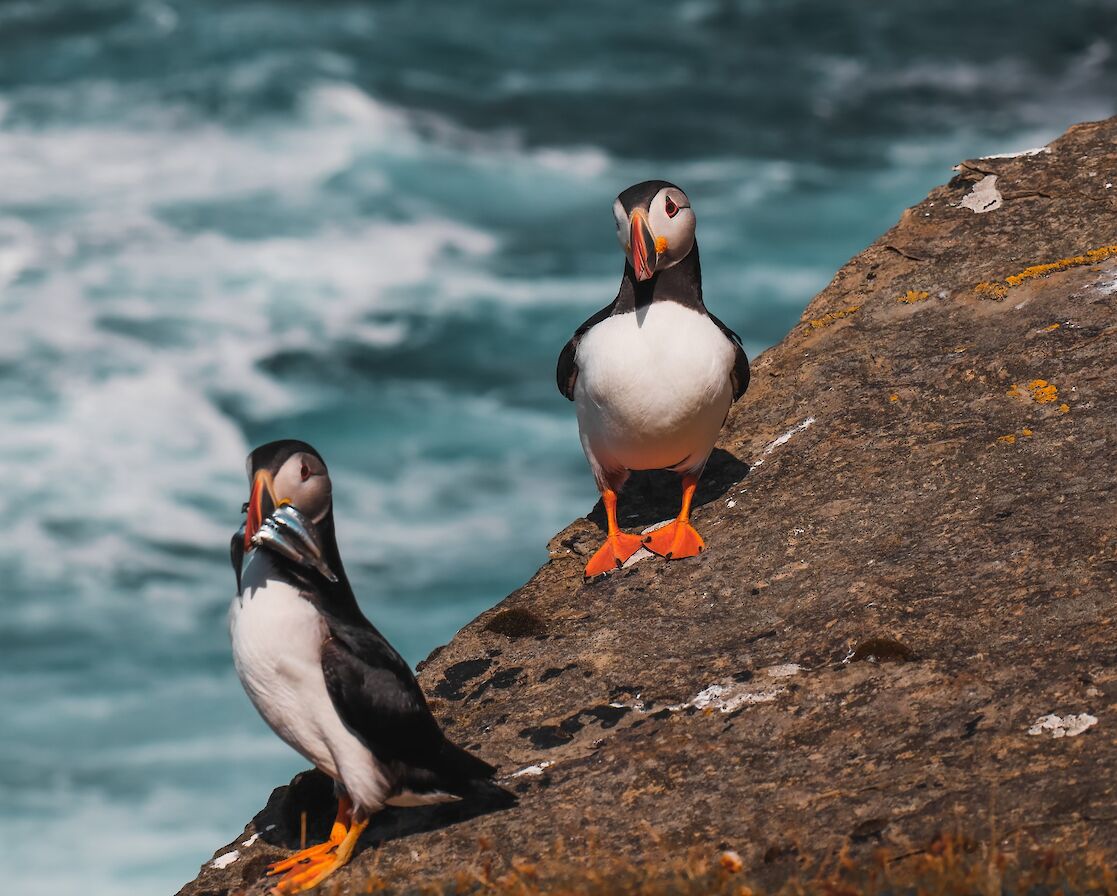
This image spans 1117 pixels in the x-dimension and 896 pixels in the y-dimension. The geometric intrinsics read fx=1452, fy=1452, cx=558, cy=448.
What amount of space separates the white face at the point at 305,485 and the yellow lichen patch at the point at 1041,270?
6.19 m

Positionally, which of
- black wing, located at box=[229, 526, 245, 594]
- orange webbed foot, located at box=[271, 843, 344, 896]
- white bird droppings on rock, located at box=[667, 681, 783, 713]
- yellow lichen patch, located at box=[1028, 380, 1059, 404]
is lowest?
orange webbed foot, located at box=[271, 843, 344, 896]

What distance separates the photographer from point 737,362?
10.1 metres

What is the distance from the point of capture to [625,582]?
31.0 feet

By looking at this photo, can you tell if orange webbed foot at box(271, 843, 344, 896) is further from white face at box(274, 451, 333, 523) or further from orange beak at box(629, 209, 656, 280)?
orange beak at box(629, 209, 656, 280)

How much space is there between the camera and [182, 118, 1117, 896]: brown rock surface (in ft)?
22.1

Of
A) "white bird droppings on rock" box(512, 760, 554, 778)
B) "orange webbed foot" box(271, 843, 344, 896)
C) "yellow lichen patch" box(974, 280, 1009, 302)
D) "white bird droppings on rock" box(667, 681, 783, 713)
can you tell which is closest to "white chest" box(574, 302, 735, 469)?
"white bird droppings on rock" box(667, 681, 783, 713)

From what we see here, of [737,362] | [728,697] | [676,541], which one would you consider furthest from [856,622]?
[737,362]

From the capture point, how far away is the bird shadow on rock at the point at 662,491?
34.3 ft

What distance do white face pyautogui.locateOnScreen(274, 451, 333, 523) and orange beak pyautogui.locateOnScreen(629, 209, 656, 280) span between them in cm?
311

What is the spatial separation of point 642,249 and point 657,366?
0.78 m

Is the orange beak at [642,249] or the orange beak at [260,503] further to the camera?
the orange beak at [642,249]

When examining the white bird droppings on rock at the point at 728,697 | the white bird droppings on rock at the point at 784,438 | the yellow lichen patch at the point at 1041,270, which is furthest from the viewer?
the yellow lichen patch at the point at 1041,270

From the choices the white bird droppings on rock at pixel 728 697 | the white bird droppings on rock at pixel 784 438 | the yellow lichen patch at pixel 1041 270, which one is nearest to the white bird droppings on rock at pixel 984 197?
the yellow lichen patch at pixel 1041 270

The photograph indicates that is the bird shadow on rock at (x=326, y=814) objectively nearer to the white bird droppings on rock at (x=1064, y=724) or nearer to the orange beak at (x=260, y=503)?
the orange beak at (x=260, y=503)
